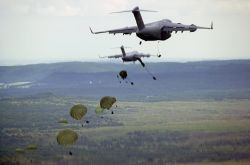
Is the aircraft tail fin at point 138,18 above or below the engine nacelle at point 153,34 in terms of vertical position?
above

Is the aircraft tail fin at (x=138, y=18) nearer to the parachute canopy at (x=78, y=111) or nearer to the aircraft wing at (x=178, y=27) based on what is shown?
the aircraft wing at (x=178, y=27)

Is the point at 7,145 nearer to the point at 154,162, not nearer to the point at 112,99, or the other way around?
the point at 154,162

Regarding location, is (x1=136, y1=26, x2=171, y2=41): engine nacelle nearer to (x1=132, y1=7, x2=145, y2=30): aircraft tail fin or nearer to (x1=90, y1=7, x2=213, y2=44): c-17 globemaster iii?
(x1=90, y1=7, x2=213, y2=44): c-17 globemaster iii

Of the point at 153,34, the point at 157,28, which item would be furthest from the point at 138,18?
the point at 157,28

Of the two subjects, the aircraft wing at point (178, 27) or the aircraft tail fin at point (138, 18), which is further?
the aircraft tail fin at point (138, 18)

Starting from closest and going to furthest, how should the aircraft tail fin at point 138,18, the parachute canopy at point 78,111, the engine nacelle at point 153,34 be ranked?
the engine nacelle at point 153,34
the aircraft tail fin at point 138,18
the parachute canopy at point 78,111

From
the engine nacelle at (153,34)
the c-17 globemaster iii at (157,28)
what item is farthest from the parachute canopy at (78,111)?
the engine nacelle at (153,34)

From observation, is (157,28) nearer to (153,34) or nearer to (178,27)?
(153,34)

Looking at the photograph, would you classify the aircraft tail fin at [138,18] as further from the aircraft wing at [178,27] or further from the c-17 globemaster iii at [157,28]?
the aircraft wing at [178,27]

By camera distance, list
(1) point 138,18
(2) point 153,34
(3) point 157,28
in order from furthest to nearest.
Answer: (1) point 138,18 → (2) point 153,34 → (3) point 157,28

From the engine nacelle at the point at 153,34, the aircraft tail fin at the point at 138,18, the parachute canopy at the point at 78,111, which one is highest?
the parachute canopy at the point at 78,111

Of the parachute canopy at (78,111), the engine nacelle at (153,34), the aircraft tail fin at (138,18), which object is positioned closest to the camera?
the engine nacelle at (153,34)

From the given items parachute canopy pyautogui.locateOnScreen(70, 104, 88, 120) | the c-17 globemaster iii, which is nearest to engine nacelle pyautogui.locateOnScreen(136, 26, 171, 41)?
the c-17 globemaster iii

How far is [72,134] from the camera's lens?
4069cm
